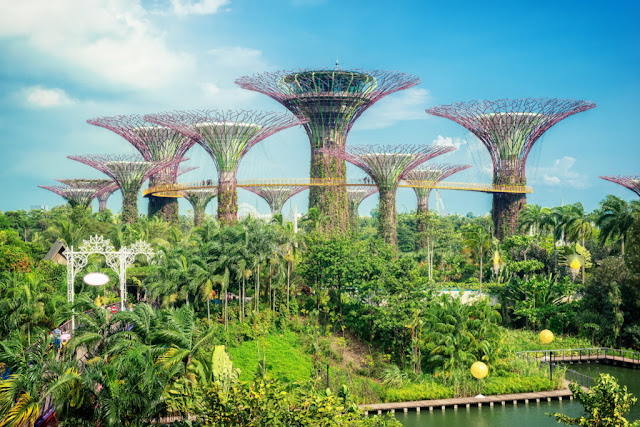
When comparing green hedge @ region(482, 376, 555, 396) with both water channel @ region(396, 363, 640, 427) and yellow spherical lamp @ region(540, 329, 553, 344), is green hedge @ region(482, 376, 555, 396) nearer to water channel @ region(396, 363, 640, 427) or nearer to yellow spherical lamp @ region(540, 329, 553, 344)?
water channel @ region(396, 363, 640, 427)

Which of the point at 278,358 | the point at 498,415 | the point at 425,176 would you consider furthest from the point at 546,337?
the point at 425,176

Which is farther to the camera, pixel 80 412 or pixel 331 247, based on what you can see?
pixel 331 247

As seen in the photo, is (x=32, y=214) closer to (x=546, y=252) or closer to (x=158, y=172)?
(x=158, y=172)

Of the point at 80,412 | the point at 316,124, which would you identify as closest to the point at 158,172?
the point at 316,124

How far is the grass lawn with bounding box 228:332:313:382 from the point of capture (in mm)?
26427

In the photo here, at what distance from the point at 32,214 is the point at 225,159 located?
50.1 m

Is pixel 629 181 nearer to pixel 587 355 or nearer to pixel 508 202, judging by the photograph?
pixel 508 202

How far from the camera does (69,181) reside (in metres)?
79.3

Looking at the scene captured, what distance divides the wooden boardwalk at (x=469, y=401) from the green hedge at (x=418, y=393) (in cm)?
28

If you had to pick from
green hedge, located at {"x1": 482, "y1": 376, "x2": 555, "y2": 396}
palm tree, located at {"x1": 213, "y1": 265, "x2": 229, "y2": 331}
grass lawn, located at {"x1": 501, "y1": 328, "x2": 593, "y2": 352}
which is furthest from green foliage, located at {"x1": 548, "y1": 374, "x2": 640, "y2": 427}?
palm tree, located at {"x1": 213, "y1": 265, "x2": 229, "y2": 331}

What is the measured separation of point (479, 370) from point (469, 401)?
1254 millimetres

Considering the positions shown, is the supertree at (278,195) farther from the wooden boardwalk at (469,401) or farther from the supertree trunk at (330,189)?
the wooden boardwalk at (469,401)

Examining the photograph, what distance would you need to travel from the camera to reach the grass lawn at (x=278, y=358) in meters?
26.4

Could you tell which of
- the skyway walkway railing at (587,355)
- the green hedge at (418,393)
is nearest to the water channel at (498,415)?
the green hedge at (418,393)
